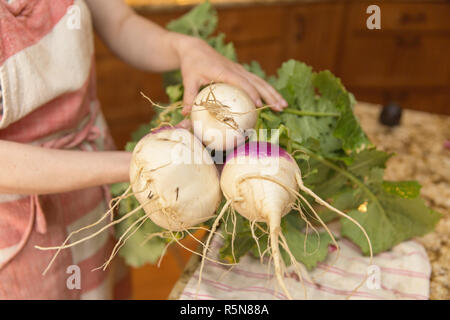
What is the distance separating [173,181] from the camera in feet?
1.58

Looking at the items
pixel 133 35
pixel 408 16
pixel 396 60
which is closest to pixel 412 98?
pixel 396 60

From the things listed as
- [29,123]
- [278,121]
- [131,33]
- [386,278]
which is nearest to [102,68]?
[131,33]

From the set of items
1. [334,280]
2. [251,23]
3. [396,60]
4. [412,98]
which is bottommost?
[412,98]

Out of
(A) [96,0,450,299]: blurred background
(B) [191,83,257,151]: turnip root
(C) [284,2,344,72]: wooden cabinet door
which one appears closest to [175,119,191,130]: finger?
(B) [191,83,257,151]: turnip root

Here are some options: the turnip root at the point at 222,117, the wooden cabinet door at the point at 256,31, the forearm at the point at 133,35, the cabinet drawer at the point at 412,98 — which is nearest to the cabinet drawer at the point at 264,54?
the wooden cabinet door at the point at 256,31

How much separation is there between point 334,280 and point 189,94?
1.23ft

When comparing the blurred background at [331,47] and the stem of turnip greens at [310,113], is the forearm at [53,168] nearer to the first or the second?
Result: the stem of turnip greens at [310,113]

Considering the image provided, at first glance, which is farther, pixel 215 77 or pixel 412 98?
pixel 412 98

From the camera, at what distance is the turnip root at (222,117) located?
1.76ft

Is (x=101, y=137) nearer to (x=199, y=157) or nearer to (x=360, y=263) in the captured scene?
(x=199, y=157)

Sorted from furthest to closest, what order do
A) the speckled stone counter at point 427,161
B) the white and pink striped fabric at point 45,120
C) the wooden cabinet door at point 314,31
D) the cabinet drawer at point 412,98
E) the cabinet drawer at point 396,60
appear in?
1. the cabinet drawer at point 412,98
2. the cabinet drawer at point 396,60
3. the wooden cabinet door at point 314,31
4. the speckled stone counter at point 427,161
5. the white and pink striped fabric at point 45,120

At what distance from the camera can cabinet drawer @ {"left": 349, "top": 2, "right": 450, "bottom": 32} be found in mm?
2150

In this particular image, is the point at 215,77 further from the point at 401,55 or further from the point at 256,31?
the point at 401,55

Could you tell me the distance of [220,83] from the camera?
60 cm
